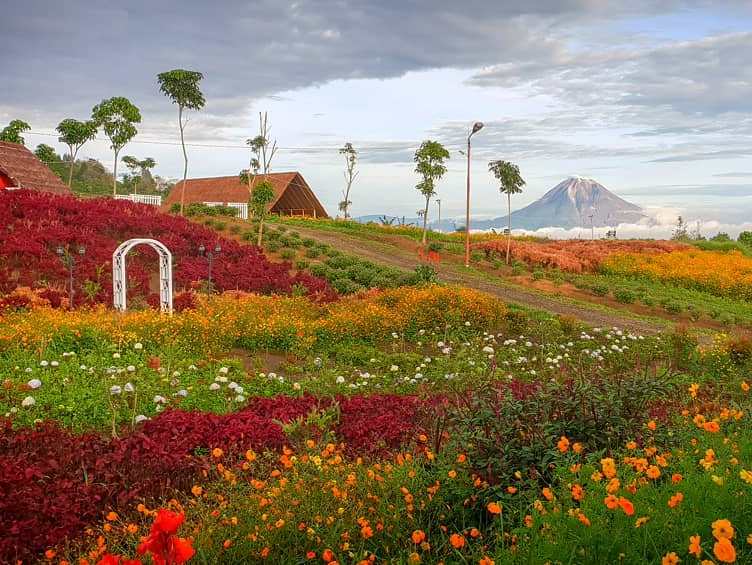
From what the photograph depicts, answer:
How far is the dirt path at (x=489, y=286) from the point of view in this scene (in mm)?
16422

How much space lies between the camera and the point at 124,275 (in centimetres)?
1356

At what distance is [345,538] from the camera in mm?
3510

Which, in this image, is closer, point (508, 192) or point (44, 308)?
point (44, 308)

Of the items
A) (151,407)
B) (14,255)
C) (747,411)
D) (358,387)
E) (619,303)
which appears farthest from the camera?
(619,303)

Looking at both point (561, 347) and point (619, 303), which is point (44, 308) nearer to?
point (561, 347)

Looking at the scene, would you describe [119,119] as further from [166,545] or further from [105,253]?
[166,545]

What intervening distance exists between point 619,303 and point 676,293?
405cm

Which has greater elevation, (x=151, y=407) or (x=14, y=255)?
(x=14, y=255)

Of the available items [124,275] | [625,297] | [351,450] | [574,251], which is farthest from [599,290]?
[351,450]

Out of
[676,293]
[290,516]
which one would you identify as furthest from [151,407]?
[676,293]

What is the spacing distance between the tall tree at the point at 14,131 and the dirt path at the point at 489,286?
19.6 meters

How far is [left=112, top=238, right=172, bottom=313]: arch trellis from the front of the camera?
13.7 m

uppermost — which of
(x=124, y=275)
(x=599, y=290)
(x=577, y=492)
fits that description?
(x=124, y=275)

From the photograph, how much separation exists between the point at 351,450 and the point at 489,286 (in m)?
15.6
